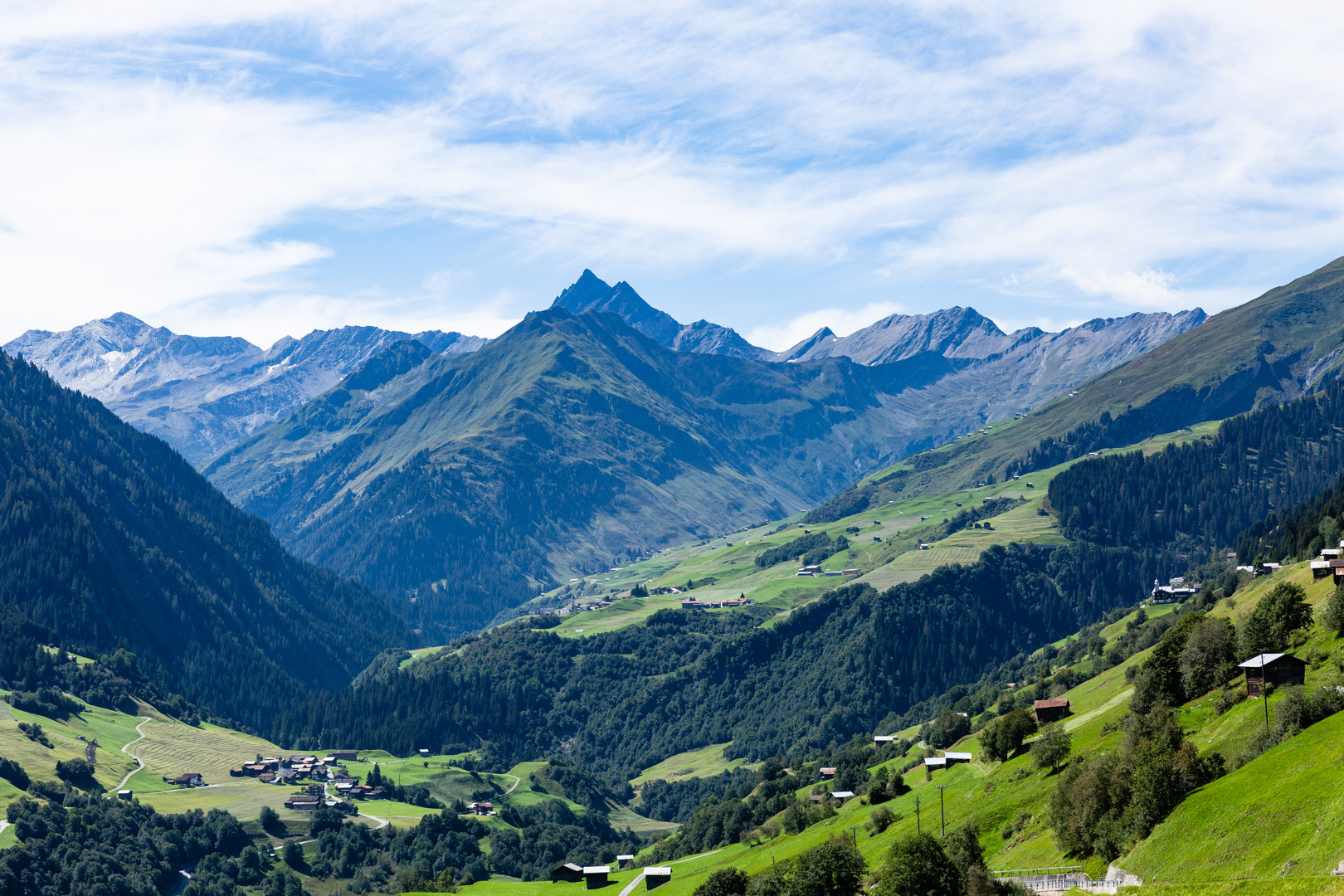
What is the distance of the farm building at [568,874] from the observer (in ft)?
517

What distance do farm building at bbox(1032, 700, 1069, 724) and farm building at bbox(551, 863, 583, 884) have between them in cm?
6510

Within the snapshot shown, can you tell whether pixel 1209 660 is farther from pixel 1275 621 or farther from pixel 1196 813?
pixel 1196 813

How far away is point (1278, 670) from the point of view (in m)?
90.9

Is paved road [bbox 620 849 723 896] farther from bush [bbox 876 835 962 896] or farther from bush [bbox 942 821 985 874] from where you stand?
bush [bbox 876 835 962 896]

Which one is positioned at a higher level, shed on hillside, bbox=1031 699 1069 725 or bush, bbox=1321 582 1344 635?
bush, bbox=1321 582 1344 635

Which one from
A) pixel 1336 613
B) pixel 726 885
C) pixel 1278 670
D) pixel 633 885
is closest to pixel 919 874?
pixel 726 885

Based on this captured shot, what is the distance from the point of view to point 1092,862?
84.2 m

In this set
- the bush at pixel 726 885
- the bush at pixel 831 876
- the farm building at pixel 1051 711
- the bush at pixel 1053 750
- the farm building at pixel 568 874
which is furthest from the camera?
the farm building at pixel 568 874

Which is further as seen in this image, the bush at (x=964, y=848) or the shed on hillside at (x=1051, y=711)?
the shed on hillside at (x=1051, y=711)

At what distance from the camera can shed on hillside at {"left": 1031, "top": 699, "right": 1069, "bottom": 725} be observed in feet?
442

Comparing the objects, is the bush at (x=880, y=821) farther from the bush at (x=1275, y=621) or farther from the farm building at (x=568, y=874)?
the farm building at (x=568, y=874)

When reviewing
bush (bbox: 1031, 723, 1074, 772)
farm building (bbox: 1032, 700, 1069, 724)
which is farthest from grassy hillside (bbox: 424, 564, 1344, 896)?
farm building (bbox: 1032, 700, 1069, 724)

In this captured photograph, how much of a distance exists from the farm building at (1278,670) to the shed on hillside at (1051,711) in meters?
43.3

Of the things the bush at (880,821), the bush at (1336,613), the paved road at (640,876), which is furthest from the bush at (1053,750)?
the paved road at (640,876)
